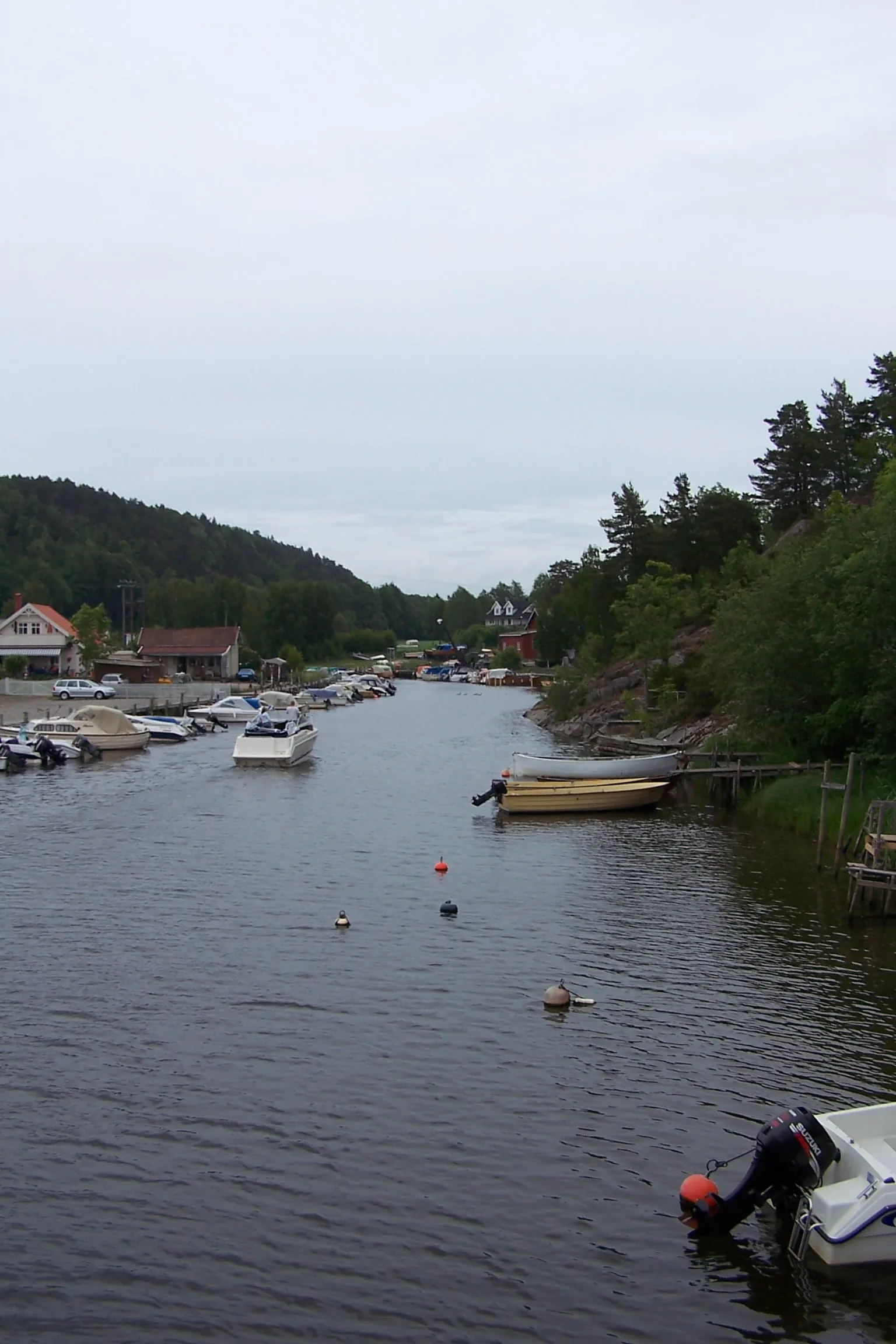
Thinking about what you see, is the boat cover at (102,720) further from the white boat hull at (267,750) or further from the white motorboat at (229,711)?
the white motorboat at (229,711)

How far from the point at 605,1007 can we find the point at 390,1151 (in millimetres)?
7011

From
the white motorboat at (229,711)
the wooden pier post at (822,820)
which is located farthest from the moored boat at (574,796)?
the white motorboat at (229,711)

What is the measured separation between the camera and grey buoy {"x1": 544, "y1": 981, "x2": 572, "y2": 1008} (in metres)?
21.7

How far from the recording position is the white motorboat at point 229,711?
93.2 meters

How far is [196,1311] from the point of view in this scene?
1252 cm

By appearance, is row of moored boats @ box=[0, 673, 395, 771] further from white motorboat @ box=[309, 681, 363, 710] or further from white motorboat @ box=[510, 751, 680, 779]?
white motorboat @ box=[309, 681, 363, 710]

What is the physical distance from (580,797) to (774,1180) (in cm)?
3400

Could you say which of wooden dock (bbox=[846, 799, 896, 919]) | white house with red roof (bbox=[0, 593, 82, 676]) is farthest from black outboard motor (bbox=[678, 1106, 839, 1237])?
white house with red roof (bbox=[0, 593, 82, 676])

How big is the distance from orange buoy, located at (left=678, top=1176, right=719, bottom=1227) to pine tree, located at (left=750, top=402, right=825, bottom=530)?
7644 cm

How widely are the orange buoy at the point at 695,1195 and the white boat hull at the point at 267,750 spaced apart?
51042 millimetres

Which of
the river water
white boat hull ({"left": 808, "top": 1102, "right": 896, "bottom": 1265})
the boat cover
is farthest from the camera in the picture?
the boat cover

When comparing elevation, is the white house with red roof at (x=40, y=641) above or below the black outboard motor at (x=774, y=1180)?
above

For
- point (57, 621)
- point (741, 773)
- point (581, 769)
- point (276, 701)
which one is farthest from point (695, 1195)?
point (57, 621)

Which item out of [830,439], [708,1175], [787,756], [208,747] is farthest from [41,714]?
[708,1175]
